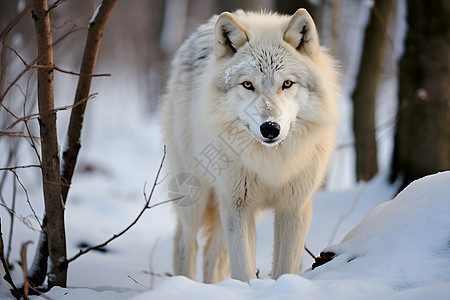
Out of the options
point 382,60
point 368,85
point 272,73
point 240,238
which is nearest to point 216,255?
point 240,238

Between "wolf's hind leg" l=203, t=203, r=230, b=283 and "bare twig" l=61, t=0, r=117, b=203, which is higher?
"bare twig" l=61, t=0, r=117, b=203

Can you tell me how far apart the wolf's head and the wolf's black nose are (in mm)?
18

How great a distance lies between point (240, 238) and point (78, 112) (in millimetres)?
1407

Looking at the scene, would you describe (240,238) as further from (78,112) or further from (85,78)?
(85,78)

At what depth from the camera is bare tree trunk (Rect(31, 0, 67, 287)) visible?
2564mm

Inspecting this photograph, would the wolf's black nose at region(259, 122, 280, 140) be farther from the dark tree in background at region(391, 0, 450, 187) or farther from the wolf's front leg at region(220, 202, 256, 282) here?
the dark tree in background at region(391, 0, 450, 187)

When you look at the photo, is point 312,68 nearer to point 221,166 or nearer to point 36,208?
point 221,166

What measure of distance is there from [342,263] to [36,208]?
A: 211 inches

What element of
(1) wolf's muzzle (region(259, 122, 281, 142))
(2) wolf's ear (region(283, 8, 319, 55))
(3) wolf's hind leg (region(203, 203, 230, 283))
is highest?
(2) wolf's ear (region(283, 8, 319, 55))

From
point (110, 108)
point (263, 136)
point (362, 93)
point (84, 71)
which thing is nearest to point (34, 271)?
point (84, 71)

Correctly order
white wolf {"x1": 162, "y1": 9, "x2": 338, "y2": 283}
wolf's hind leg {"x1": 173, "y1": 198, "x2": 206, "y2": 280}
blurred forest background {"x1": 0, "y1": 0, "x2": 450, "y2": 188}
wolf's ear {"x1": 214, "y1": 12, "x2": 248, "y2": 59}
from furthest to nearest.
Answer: blurred forest background {"x1": 0, "y1": 0, "x2": 450, "y2": 188}
wolf's hind leg {"x1": 173, "y1": 198, "x2": 206, "y2": 280}
wolf's ear {"x1": 214, "y1": 12, "x2": 248, "y2": 59}
white wolf {"x1": 162, "y1": 9, "x2": 338, "y2": 283}

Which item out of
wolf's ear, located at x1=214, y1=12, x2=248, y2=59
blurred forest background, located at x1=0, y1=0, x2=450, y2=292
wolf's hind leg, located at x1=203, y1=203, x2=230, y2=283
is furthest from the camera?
blurred forest background, located at x1=0, y1=0, x2=450, y2=292

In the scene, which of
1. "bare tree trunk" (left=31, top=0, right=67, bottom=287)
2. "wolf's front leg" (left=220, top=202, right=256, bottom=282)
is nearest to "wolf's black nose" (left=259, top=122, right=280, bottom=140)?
"wolf's front leg" (left=220, top=202, right=256, bottom=282)

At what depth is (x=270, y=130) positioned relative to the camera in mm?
2658
